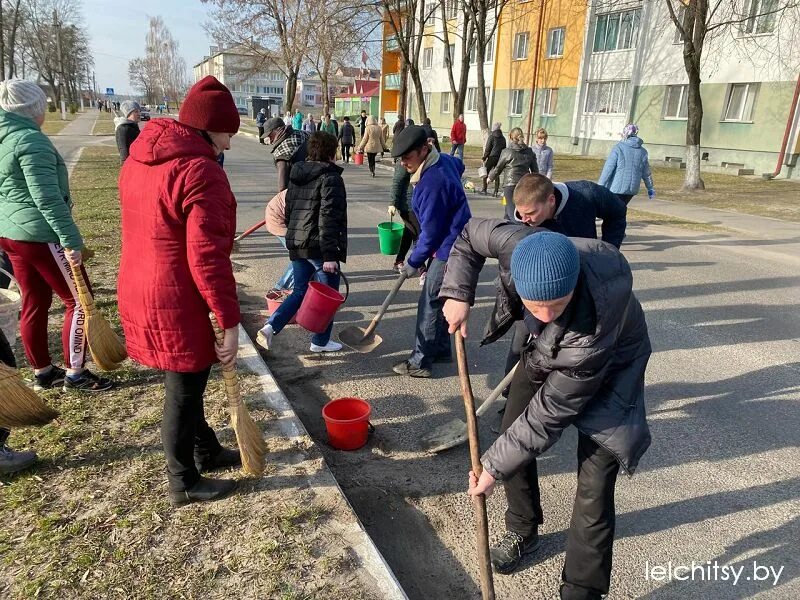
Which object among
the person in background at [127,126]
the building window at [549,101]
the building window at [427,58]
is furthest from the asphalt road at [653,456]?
the building window at [427,58]

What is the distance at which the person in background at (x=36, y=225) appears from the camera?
124 inches

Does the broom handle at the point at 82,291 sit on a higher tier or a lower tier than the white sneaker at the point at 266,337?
higher

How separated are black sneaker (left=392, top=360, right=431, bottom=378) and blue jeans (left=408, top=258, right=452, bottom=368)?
0.10 feet

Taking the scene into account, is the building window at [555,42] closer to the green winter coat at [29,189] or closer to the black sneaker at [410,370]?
the black sneaker at [410,370]

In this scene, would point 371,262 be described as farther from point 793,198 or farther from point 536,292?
point 793,198

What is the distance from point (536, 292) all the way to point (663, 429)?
8.01 ft

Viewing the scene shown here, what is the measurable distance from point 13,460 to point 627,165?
741 centimetres

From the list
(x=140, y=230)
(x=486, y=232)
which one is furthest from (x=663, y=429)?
(x=140, y=230)

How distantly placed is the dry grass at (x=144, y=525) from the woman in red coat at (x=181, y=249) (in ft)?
1.32

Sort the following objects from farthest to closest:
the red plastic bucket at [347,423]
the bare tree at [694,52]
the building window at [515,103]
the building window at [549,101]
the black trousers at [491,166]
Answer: the building window at [515,103] → the building window at [549,101] → the bare tree at [694,52] → the black trousers at [491,166] → the red plastic bucket at [347,423]

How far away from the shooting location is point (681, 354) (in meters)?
4.77

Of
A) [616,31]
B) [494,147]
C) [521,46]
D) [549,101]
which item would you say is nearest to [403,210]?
[494,147]

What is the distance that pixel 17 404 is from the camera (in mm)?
2641

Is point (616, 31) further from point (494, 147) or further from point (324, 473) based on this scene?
point (324, 473)
